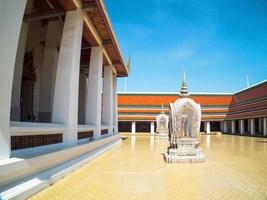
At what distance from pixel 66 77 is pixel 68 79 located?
134mm

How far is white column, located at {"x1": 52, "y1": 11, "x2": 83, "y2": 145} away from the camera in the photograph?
827 centimetres

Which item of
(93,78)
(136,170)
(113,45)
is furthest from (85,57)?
(136,170)

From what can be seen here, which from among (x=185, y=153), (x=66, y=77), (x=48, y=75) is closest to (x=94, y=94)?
(x=48, y=75)

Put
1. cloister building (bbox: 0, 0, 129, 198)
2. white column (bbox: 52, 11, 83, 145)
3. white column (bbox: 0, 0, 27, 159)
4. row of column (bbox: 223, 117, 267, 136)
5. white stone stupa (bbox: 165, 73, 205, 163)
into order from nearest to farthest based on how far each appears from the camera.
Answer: white column (bbox: 0, 0, 27, 159)
cloister building (bbox: 0, 0, 129, 198)
white column (bbox: 52, 11, 83, 145)
white stone stupa (bbox: 165, 73, 205, 163)
row of column (bbox: 223, 117, 267, 136)

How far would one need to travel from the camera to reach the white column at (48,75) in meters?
11.0

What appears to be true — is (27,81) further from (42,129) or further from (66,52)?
(42,129)

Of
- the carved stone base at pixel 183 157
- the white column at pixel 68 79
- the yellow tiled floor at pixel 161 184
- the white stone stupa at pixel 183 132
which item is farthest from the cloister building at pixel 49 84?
the white stone stupa at pixel 183 132

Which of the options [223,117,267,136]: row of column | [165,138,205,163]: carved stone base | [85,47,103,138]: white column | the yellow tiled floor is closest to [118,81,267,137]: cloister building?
[223,117,267,136]: row of column

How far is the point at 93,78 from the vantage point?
12.9 m

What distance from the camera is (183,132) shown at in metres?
9.78

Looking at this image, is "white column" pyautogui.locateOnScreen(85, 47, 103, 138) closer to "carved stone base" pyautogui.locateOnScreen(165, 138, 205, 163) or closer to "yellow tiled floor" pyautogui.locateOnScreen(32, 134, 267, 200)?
"carved stone base" pyautogui.locateOnScreen(165, 138, 205, 163)

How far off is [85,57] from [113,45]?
391 cm

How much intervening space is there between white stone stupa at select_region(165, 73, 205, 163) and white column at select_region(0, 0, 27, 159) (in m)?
6.18

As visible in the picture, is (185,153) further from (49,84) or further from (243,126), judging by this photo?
(243,126)
